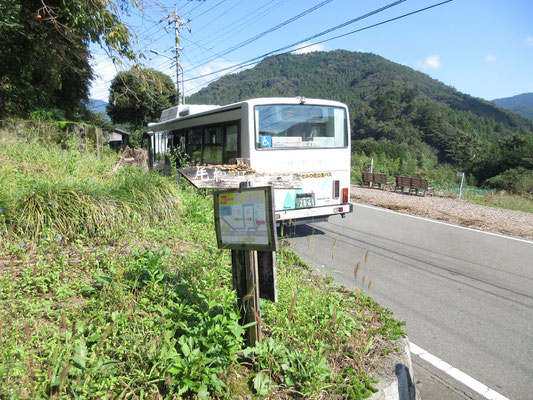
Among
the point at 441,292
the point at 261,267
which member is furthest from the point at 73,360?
the point at 441,292

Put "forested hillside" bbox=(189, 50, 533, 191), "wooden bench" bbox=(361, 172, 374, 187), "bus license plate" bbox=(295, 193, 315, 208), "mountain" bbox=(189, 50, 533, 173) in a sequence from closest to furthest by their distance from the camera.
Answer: "bus license plate" bbox=(295, 193, 315, 208) → "wooden bench" bbox=(361, 172, 374, 187) → "forested hillside" bbox=(189, 50, 533, 191) → "mountain" bbox=(189, 50, 533, 173)

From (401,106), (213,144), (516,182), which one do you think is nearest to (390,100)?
(401,106)

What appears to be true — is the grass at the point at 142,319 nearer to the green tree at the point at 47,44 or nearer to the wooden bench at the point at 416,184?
the green tree at the point at 47,44

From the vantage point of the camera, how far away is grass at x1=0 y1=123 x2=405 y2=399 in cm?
194

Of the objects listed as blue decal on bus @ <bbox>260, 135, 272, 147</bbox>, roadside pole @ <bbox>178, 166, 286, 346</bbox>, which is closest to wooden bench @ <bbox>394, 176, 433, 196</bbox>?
blue decal on bus @ <bbox>260, 135, 272, 147</bbox>

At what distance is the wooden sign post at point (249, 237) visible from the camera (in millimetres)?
2258

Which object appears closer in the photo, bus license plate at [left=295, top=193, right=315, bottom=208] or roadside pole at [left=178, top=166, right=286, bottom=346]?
roadside pole at [left=178, top=166, right=286, bottom=346]

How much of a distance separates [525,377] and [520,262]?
4.04 metres

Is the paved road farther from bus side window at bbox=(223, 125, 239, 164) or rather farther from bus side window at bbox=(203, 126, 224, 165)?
bus side window at bbox=(203, 126, 224, 165)

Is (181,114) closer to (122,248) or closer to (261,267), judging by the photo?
(122,248)

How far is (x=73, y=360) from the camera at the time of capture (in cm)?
190

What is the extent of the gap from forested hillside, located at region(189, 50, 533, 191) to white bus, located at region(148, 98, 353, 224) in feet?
124

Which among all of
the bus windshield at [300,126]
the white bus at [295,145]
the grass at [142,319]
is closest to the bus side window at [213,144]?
the white bus at [295,145]

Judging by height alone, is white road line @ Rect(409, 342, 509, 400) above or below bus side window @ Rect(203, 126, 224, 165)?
below
